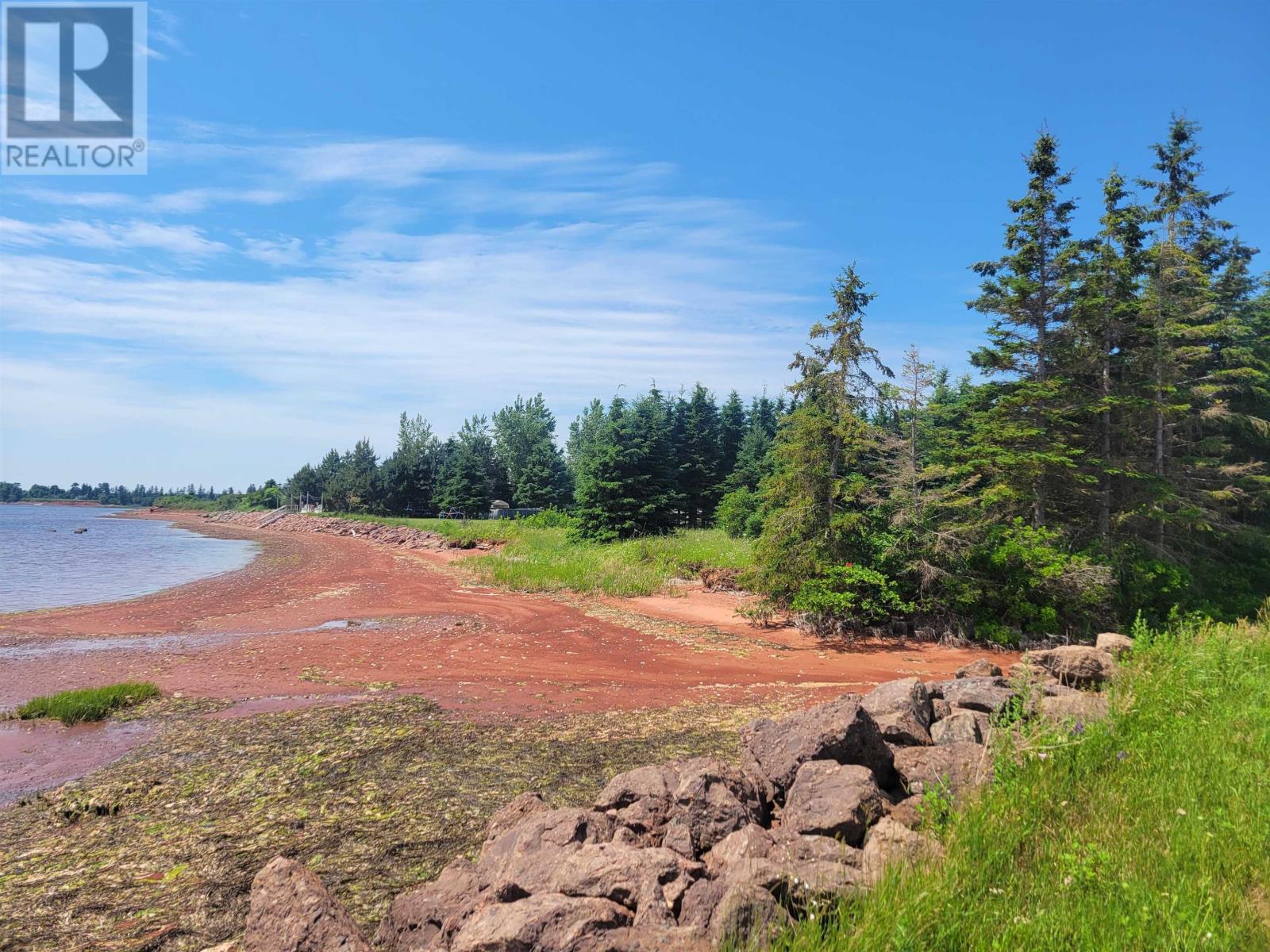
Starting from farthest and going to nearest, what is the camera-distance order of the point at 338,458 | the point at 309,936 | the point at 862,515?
the point at 338,458, the point at 862,515, the point at 309,936

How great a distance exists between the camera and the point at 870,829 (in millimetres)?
4410

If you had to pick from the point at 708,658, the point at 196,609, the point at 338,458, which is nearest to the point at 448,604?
the point at 196,609

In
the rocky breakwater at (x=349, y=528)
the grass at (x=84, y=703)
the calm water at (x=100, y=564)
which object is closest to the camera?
the grass at (x=84, y=703)

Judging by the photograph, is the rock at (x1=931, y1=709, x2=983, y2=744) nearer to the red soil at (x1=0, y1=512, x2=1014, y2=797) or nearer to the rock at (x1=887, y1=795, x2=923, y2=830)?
the rock at (x1=887, y1=795, x2=923, y2=830)

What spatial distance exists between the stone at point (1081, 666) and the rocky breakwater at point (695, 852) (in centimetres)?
217

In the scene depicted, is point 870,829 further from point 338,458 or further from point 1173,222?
point 338,458

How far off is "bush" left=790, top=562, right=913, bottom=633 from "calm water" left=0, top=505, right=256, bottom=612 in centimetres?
2320

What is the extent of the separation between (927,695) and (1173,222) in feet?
87.5

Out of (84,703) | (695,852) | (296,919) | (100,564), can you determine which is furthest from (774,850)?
(100,564)

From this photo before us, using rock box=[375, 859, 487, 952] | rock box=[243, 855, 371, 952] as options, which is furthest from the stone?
rock box=[243, 855, 371, 952]

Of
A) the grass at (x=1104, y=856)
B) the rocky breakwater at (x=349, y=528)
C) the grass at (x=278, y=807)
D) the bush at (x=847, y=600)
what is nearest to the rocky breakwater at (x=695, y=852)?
the grass at (x=1104, y=856)

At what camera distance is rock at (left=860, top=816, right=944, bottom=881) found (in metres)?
3.86

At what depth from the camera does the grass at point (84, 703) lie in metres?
9.30

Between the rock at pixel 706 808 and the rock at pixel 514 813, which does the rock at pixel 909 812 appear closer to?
the rock at pixel 706 808
